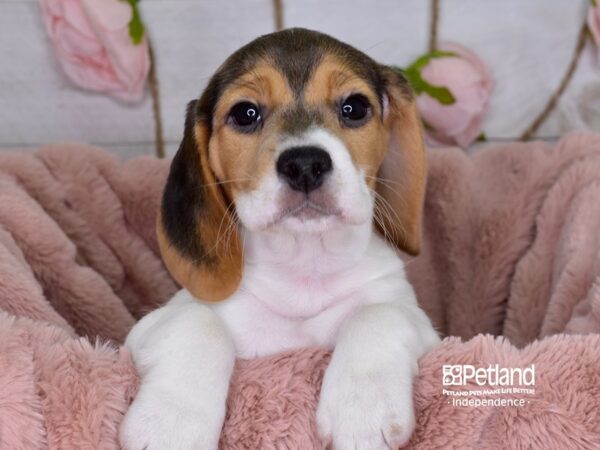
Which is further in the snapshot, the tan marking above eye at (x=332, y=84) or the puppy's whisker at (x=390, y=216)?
the puppy's whisker at (x=390, y=216)

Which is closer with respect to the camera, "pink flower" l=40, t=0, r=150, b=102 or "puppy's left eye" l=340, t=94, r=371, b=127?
"puppy's left eye" l=340, t=94, r=371, b=127

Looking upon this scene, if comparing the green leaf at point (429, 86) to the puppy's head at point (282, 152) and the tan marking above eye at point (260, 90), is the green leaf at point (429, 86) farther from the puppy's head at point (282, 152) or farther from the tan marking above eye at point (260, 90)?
the tan marking above eye at point (260, 90)

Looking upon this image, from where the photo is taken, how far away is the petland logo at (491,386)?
1501 mm

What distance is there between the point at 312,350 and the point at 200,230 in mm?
551

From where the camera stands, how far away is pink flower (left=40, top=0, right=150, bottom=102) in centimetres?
330

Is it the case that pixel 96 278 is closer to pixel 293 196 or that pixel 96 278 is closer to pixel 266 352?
pixel 266 352

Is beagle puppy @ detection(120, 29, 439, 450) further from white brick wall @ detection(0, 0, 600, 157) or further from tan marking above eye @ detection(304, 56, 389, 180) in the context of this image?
white brick wall @ detection(0, 0, 600, 157)

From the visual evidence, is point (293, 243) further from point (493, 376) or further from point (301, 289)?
point (493, 376)

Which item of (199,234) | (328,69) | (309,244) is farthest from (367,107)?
(199,234)

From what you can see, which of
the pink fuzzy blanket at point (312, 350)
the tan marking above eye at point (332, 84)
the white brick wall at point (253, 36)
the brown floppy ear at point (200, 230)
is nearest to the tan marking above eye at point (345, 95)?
the tan marking above eye at point (332, 84)

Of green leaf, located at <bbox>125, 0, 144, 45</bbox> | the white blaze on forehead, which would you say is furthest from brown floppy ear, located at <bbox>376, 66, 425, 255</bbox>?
green leaf, located at <bbox>125, 0, 144, 45</bbox>

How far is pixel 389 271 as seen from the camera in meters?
2.17

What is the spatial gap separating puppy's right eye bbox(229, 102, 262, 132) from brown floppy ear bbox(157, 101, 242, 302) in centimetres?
15

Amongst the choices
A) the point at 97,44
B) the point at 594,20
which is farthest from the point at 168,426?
the point at 594,20
